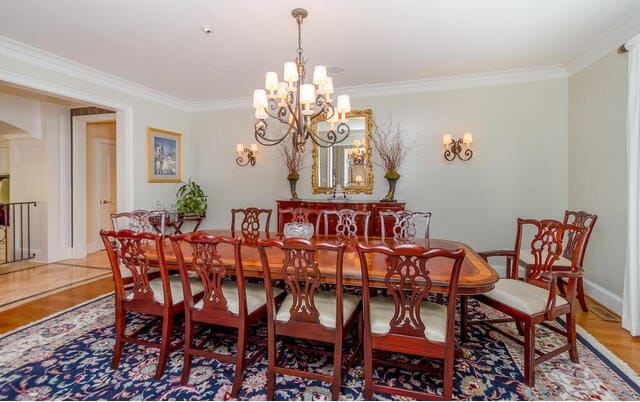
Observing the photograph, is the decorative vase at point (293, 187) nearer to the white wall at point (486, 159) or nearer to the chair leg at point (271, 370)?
the white wall at point (486, 159)

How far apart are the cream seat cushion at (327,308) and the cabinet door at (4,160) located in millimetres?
6457

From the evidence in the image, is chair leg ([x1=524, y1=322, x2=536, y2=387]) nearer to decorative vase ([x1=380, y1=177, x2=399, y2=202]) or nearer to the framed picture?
decorative vase ([x1=380, y1=177, x2=399, y2=202])

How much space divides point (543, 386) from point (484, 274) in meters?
0.82

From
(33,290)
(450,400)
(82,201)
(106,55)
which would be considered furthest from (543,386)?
(82,201)

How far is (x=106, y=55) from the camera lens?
11.4 ft

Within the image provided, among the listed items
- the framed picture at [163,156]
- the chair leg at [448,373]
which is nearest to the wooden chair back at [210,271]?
the chair leg at [448,373]

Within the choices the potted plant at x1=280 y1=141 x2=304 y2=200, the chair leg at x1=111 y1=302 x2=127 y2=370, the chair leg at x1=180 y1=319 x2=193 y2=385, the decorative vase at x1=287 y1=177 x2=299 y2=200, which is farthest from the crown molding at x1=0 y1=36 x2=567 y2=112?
the chair leg at x1=180 y1=319 x2=193 y2=385

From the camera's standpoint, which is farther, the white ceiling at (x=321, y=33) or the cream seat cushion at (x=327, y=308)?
the white ceiling at (x=321, y=33)

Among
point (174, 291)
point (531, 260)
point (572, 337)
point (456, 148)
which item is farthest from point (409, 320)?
point (456, 148)

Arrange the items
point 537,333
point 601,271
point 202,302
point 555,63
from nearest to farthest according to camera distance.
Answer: point 202,302
point 537,333
point 601,271
point 555,63

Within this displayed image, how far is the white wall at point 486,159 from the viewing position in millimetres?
4043

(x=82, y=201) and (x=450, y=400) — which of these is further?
(x=82, y=201)

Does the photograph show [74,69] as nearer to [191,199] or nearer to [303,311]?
[191,199]

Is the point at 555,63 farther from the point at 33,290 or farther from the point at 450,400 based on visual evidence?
the point at 33,290
